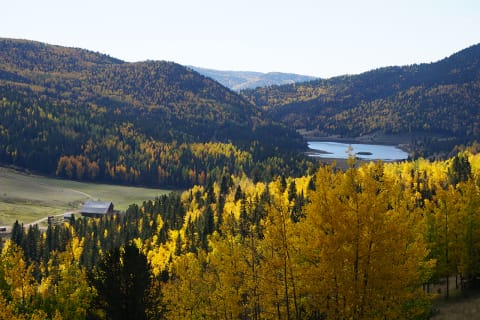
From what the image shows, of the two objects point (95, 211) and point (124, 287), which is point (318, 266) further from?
point (95, 211)

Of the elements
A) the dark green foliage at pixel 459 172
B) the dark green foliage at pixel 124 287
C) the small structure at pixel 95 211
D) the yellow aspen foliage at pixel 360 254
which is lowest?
the small structure at pixel 95 211

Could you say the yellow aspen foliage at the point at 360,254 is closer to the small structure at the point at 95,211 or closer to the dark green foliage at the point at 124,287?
the dark green foliage at the point at 124,287

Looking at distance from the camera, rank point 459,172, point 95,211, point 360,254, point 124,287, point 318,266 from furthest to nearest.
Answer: point 95,211
point 459,172
point 124,287
point 318,266
point 360,254

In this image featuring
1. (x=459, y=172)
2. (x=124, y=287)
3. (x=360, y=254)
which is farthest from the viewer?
(x=459, y=172)

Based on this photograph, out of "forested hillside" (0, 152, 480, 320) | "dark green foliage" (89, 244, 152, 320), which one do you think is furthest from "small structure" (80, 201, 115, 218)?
"dark green foliage" (89, 244, 152, 320)

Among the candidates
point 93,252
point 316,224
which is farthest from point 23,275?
point 93,252

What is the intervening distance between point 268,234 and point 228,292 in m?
10.0

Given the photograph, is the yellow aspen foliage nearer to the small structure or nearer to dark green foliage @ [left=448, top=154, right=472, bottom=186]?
dark green foliage @ [left=448, top=154, right=472, bottom=186]

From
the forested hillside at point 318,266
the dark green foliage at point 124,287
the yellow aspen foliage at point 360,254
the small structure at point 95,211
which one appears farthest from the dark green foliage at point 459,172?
the yellow aspen foliage at point 360,254

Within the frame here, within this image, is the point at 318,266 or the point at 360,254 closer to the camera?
the point at 360,254

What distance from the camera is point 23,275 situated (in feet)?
186

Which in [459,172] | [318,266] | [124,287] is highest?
[318,266]

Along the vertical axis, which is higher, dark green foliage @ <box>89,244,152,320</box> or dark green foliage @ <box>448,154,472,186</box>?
dark green foliage @ <box>89,244,152,320</box>

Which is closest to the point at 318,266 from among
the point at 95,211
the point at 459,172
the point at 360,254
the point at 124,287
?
the point at 360,254
